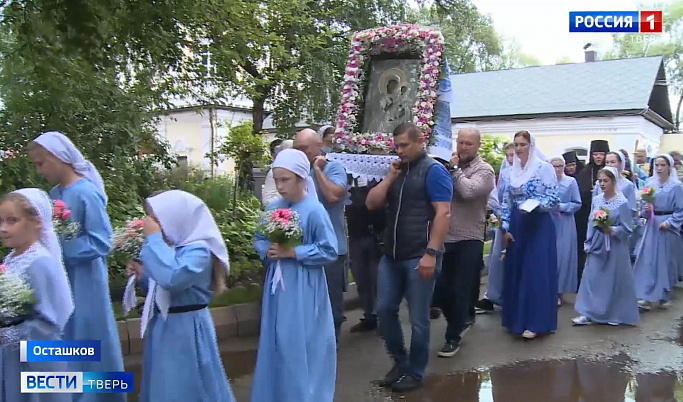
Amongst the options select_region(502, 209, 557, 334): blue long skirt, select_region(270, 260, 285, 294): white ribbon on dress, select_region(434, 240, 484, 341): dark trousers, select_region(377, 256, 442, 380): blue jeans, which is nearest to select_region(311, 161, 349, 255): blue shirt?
select_region(377, 256, 442, 380): blue jeans

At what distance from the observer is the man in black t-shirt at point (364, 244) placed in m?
7.22

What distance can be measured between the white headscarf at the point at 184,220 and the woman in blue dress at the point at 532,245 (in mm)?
4169

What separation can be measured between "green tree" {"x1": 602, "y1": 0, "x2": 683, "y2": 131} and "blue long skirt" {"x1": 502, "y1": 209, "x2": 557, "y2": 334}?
33111 millimetres

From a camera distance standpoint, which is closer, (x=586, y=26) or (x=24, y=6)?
(x=24, y=6)

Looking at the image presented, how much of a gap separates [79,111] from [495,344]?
19.4ft

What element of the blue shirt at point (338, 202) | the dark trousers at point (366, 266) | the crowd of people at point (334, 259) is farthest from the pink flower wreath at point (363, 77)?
the blue shirt at point (338, 202)

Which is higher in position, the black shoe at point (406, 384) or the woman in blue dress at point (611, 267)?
the woman in blue dress at point (611, 267)

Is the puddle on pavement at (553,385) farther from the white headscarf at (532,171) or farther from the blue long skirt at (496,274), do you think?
the blue long skirt at (496,274)

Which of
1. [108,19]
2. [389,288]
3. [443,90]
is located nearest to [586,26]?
[443,90]

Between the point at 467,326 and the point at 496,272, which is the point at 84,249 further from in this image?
the point at 496,272

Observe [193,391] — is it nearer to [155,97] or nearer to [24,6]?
[24,6]

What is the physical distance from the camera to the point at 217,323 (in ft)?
23.2

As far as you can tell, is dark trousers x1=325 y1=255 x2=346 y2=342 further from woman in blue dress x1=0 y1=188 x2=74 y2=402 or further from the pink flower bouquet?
the pink flower bouquet

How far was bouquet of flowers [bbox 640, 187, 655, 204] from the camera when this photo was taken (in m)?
8.88
